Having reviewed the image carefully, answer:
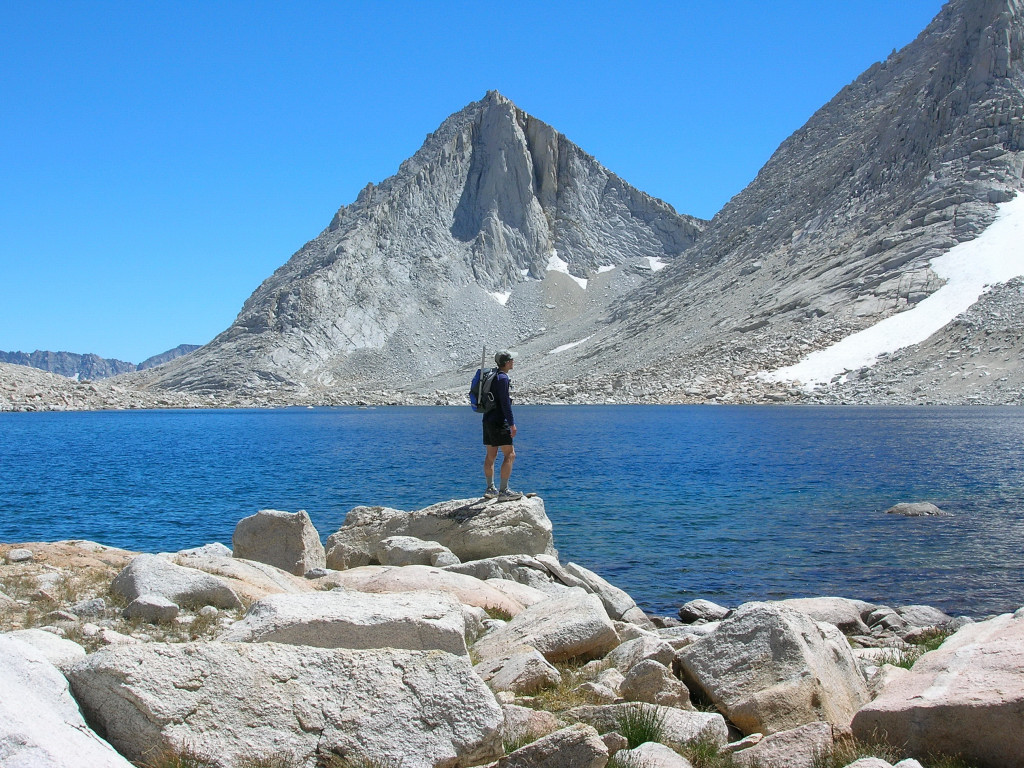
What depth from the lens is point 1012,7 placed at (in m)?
102

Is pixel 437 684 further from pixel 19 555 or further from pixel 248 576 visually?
pixel 19 555

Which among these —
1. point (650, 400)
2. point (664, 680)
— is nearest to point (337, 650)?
point (664, 680)

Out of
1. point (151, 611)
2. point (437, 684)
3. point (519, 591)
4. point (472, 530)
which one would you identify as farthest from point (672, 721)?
point (472, 530)

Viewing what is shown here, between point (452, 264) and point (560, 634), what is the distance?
553ft

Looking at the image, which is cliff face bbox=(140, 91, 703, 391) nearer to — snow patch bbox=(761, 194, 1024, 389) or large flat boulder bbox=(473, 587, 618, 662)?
snow patch bbox=(761, 194, 1024, 389)

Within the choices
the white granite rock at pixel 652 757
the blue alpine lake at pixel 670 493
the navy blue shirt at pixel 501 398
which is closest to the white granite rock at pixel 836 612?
the blue alpine lake at pixel 670 493

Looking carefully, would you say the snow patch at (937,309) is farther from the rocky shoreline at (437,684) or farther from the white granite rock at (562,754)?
the white granite rock at (562,754)

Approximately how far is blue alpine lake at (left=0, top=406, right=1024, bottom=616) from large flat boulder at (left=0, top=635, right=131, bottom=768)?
1194cm

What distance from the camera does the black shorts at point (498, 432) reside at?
14492mm

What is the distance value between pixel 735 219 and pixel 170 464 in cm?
10950

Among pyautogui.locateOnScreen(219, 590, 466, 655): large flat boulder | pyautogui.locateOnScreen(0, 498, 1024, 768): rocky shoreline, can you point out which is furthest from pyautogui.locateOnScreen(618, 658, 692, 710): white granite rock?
pyautogui.locateOnScreen(219, 590, 466, 655): large flat boulder

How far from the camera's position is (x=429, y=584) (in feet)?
37.5

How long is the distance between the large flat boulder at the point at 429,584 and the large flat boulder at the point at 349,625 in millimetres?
4071

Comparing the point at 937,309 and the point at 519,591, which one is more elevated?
the point at 937,309
